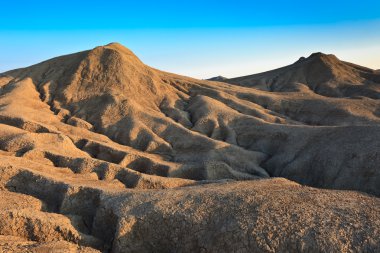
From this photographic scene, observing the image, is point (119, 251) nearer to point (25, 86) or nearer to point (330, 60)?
point (25, 86)

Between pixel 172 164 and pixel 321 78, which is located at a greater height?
pixel 321 78

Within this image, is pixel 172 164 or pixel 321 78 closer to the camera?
pixel 172 164

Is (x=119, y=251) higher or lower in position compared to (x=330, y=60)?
lower

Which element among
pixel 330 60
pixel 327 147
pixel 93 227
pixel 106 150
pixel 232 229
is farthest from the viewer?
pixel 330 60

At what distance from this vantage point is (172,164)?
34.4m

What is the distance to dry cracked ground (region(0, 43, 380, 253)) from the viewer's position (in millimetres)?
16859

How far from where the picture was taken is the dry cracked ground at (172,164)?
1686 cm

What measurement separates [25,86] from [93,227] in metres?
37.7

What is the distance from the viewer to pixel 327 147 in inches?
1262

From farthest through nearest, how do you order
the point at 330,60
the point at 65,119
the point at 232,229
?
the point at 330,60 → the point at 65,119 → the point at 232,229

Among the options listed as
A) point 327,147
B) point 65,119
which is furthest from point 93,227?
point 65,119

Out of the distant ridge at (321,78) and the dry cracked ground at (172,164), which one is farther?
the distant ridge at (321,78)

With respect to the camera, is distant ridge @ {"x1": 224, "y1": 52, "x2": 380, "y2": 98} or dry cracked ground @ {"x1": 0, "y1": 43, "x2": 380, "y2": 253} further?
distant ridge @ {"x1": 224, "y1": 52, "x2": 380, "y2": 98}

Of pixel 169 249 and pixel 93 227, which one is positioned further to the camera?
pixel 93 227
